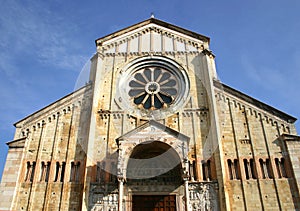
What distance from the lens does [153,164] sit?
13.9 metres

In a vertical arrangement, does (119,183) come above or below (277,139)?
below

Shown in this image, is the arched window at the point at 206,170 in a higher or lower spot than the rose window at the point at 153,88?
lower

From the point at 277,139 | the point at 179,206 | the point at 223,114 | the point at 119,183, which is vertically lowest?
the point at 179,206

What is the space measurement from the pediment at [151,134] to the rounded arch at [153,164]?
0.27m

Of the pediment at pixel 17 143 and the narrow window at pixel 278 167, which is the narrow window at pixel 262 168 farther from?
the pediment at pixel 17 143

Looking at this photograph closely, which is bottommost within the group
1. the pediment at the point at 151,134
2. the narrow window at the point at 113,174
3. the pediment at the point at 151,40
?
the narrow window at the point at 113,174

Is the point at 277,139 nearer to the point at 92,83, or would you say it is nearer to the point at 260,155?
the point at 260,155

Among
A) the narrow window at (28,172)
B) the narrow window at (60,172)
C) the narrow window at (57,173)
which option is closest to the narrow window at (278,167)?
the narrow window at (60,172)

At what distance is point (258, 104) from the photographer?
1482 centimetres

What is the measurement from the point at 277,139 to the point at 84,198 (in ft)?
29.7

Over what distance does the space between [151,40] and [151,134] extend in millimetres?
7671

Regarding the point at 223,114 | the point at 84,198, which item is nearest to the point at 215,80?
the point at 223,114

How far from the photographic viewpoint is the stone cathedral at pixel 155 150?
1262 cm

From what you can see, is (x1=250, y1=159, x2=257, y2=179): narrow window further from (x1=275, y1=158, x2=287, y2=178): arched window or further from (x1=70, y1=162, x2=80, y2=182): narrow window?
(x1=70, y1=162, x2=80, y2=182): narrow window
